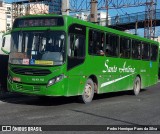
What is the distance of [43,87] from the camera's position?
12.1m

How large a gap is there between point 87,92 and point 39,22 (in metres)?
3.22

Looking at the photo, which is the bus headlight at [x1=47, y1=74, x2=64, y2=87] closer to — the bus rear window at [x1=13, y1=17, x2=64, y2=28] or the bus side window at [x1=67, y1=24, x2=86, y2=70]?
the bus side window at [x1=67, y1=24, x2=86, y2=70]

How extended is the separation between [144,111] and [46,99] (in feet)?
14.2

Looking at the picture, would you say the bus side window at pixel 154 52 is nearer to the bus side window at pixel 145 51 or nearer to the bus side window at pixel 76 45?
the bus side window at pixel 145 51

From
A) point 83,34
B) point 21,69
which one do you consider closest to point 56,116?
point 21,69

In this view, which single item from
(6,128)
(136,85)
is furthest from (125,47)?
(6,128)

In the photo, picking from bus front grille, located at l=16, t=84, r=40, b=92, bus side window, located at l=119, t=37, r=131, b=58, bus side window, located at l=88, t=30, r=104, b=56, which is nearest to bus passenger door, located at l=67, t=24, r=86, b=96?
bus side window, located at l=88, t=30, r=104, b=56

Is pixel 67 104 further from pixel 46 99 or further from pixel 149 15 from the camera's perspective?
pixel 149 15

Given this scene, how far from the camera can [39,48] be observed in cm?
1229

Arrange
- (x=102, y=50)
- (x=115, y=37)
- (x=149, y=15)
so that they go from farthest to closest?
(x=149, y=15) → (x=115, y=37) → (x=102, y=50)

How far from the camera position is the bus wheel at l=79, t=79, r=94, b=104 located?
13637mm

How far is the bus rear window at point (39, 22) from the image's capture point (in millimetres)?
12414

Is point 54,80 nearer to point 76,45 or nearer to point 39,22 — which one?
point 76,45

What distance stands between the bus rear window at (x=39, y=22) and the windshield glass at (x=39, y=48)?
0.30 meters
